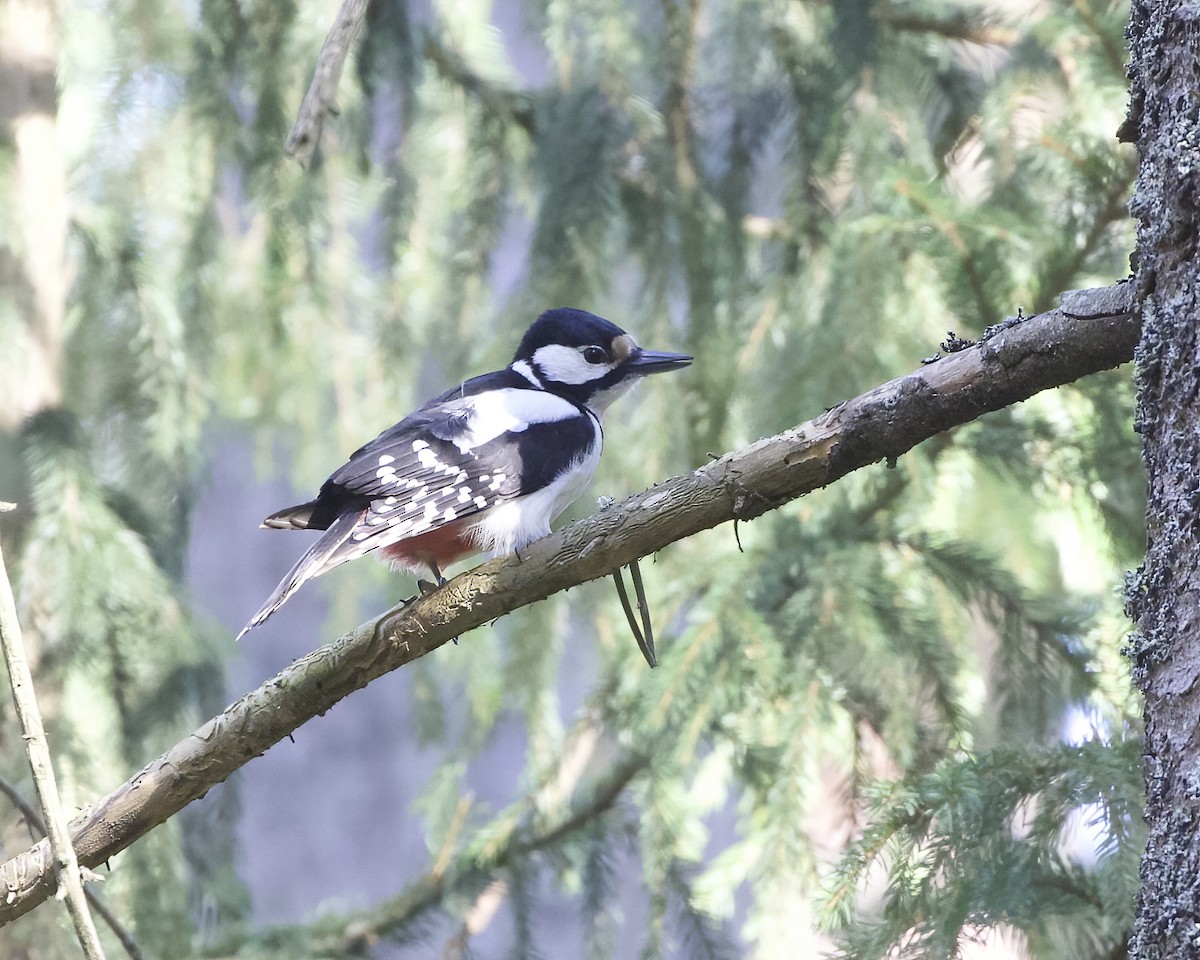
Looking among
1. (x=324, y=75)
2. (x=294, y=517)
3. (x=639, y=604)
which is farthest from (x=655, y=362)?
(x=324, y=75)

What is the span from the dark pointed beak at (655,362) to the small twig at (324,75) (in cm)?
124

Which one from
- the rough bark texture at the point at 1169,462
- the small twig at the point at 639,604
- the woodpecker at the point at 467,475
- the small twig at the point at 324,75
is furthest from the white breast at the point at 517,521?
the rough bark texture at the point at 1169,462

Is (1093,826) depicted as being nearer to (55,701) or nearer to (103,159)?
(55,701)

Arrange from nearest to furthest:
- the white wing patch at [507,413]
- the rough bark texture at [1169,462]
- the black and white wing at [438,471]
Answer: the rough bark texture at [1169,462], the black and white wing at [438,471], the white wing patch at [507,413]

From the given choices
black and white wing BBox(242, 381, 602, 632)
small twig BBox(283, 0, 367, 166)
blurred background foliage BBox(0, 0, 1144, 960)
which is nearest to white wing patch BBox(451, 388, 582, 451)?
black and white wing BBox(242, 381, 602, 632)

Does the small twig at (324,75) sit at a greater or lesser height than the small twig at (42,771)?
greater

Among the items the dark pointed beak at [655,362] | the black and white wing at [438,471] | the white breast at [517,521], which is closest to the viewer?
the black and white wing at [438,471]

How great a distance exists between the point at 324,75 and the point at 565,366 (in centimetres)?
132

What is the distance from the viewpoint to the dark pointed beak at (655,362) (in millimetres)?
2523

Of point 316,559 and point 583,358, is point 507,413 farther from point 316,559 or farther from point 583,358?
point 316,559

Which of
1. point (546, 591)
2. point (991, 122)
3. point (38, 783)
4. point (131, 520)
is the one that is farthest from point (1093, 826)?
point (131, 520)

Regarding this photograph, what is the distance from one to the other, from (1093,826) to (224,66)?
96.8 inches

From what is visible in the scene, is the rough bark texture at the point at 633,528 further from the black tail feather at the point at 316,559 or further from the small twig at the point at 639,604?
the black tail feather at the point at 316,559

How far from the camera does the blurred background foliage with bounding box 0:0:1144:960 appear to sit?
231 centimetres
